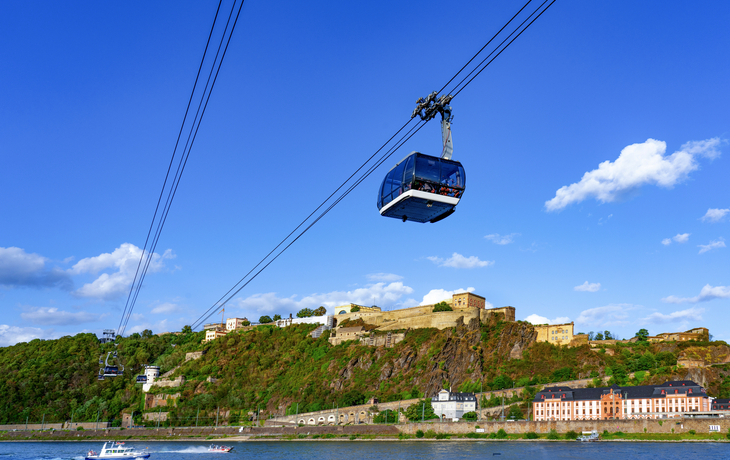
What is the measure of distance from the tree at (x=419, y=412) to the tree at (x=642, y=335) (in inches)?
1568

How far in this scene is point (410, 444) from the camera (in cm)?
7044

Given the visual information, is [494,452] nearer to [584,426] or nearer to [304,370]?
[584,426]

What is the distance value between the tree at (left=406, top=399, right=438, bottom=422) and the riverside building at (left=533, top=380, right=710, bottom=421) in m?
14.8

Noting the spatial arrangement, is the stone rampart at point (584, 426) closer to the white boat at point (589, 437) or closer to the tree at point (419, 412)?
the white boat at point (589, 437)

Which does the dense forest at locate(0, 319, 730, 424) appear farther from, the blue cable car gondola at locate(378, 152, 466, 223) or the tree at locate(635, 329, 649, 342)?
the blue cable car gondola at locate(378, 152, 466, 223)

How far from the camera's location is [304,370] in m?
113

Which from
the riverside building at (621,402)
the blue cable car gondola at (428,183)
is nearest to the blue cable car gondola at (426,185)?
the blue cable car gondola at (428,183)

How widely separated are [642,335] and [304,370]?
62.0 m

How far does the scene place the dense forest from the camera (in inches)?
3551

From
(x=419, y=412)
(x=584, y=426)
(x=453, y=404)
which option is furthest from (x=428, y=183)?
(x=419, y=412)

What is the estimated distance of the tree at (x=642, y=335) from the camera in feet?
328

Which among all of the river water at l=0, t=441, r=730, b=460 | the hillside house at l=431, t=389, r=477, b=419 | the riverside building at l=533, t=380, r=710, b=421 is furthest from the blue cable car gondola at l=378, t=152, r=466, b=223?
the hillside house at l=431, t=389, r=477, b=419

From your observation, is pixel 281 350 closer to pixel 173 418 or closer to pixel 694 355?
pixel 173 418

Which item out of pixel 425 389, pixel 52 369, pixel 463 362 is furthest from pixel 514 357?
pixel 52 369
